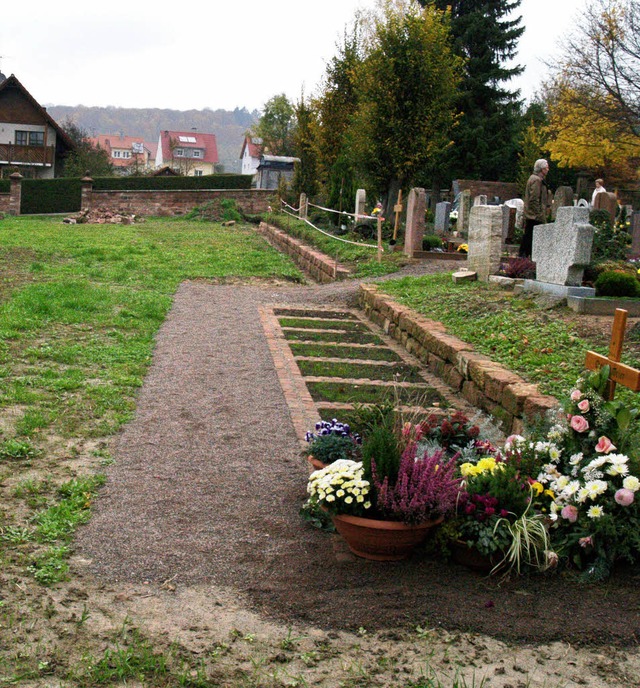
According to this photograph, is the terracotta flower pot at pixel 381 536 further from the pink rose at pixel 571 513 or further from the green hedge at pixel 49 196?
the green hedge at pixel 49 196

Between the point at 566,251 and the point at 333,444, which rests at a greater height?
the point at 566,251

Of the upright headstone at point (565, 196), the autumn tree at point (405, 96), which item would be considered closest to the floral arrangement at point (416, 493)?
the autumn tree at point (405, 96)

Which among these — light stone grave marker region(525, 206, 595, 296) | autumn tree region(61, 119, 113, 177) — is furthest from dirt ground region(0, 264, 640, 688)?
autumn tree region(61, 119, 113, 177)

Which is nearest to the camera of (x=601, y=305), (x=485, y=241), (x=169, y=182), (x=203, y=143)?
(x=601, y=305)

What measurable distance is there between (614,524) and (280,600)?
5.31 ft

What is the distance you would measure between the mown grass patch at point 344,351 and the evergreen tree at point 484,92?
27530 mm

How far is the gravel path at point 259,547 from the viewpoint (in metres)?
3.39

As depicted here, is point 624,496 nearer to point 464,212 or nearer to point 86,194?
point 464,212

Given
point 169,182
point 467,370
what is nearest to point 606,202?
point 467,370

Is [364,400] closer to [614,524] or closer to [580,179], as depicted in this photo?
[614,524]

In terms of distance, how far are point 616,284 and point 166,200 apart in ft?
91.4

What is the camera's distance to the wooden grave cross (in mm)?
4141

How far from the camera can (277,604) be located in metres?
3.44

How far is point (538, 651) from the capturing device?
3.12 meters
